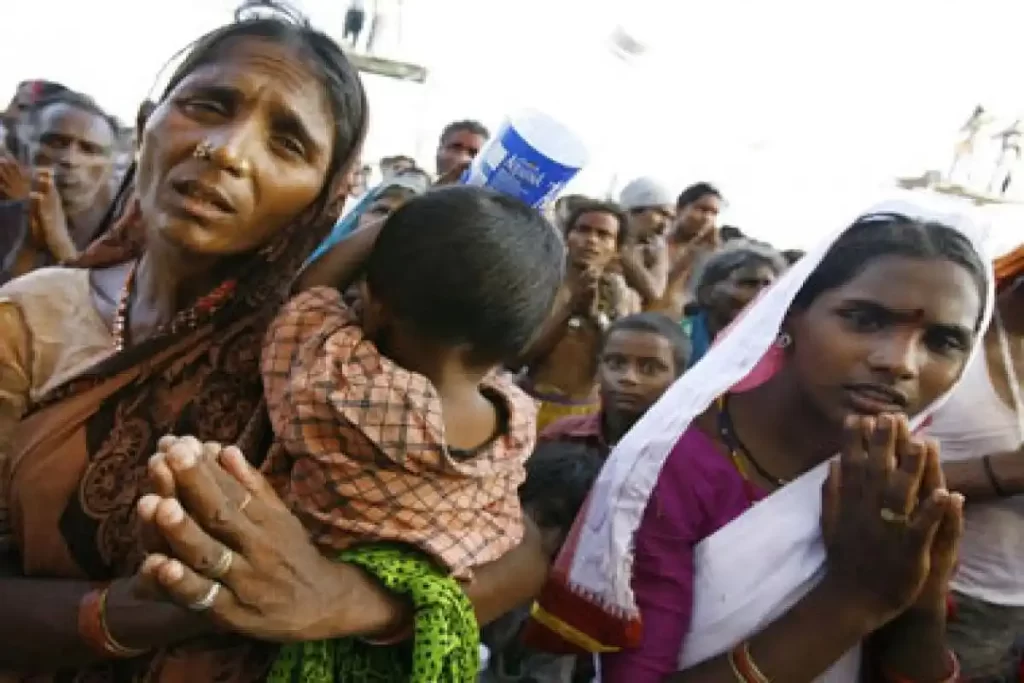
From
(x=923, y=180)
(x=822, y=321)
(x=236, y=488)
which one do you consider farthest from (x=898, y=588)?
(x=923, y=180)

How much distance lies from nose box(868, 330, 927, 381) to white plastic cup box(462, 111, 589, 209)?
59cm

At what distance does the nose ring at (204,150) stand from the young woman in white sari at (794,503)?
0.78 meters

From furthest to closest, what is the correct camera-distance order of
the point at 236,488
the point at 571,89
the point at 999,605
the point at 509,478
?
the point at 571,89
the point at 999,605
the point at 509,478
the point at 236,488

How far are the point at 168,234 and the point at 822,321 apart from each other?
3.31 feet

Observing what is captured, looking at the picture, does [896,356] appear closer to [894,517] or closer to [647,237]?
[894,517]

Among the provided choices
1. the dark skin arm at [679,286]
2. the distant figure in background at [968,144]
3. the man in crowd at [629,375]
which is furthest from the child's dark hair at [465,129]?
the distant figure in background at [968,144]

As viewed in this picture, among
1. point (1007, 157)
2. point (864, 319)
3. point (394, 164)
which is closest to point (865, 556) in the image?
point (864, 319)

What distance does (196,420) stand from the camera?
1.01 metres

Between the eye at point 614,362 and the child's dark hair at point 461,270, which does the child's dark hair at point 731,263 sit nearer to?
the eye at point 614,362

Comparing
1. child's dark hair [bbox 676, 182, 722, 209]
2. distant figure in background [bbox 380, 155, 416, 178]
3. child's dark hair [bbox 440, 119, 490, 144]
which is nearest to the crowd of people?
child's dark hair [bbox 440, 119, 490, 144]

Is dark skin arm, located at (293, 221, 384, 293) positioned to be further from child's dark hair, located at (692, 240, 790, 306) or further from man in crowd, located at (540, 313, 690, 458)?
child's dark hair, located at (692, 240, 790, 306)

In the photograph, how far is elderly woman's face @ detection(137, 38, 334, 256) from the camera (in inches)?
37.1

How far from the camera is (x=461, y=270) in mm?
1067

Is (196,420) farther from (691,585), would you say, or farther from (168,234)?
(691,585)
